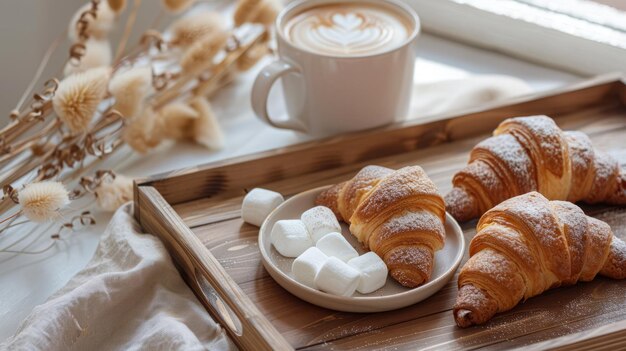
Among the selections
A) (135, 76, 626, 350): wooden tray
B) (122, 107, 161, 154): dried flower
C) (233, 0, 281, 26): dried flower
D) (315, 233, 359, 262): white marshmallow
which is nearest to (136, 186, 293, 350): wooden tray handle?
(135, 76, 626, 350): wooden tray

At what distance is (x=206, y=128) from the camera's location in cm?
138

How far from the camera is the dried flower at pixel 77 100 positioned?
1.12m

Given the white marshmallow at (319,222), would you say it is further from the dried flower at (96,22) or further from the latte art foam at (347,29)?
the dried flower at (96,22)

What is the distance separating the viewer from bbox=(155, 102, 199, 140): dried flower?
1349mm

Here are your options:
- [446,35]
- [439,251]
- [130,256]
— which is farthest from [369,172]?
[446,35]

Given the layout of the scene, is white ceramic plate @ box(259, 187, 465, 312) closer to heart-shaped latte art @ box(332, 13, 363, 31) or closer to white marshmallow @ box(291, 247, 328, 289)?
white marshmallow @ box(291, 247, 328, 289)

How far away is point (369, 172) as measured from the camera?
107cm

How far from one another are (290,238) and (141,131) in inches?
16.1

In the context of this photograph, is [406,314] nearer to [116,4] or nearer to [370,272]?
[370,272]

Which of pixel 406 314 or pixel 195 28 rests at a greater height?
pixel 195 28

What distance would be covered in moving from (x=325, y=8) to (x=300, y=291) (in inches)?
22.6

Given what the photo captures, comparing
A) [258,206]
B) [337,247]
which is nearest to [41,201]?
[258,206]

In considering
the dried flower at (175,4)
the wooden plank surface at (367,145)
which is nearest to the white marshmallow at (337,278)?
the wooden plank surface at (367,145)

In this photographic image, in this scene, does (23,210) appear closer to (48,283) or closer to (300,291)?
(48,283)
